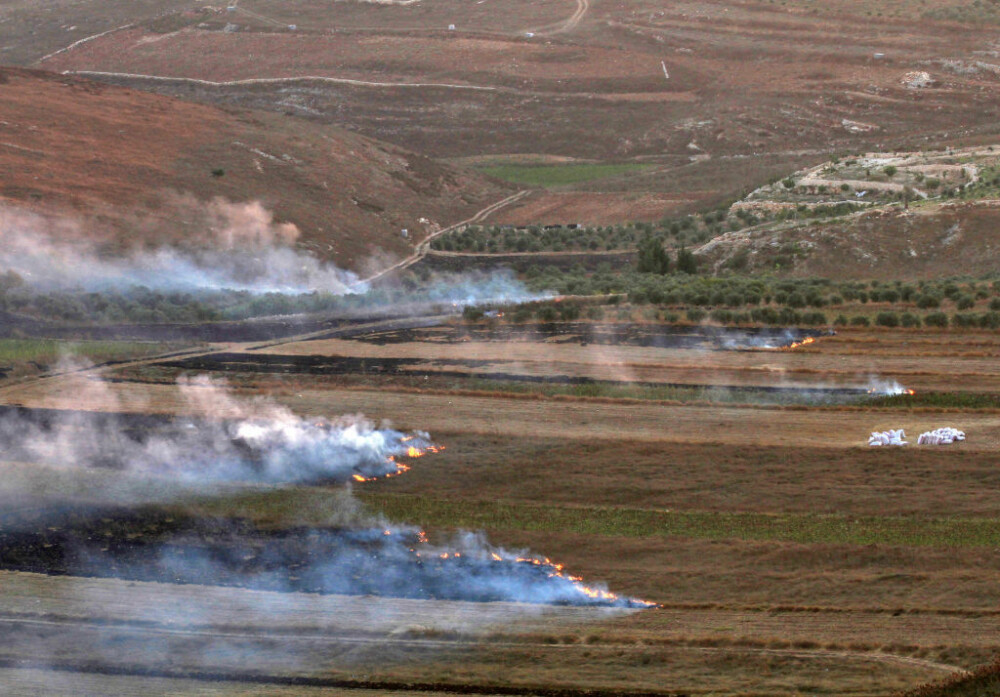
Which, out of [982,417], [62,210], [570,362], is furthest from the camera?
[62,210]

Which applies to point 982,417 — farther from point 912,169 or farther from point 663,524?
point 912,169

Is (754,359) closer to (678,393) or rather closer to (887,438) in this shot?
(678,393)

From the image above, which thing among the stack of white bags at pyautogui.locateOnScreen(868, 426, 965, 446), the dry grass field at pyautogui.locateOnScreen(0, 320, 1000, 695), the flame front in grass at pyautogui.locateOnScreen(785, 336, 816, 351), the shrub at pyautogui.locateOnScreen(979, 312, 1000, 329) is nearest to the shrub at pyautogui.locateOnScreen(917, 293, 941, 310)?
the shrub at pyautogui.locateOnScreen(979, 312, 1000, 329)

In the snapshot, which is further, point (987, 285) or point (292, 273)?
point (292, 273)

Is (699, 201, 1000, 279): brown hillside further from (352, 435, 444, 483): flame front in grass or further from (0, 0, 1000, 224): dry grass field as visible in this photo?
(352, 435, 444, 483): flame front in grass

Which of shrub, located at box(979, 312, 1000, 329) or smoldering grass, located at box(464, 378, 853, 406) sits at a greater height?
shrub, located at box(979, 312, 1000, 329)

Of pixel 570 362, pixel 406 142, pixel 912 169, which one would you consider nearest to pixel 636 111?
pixel 406 142
